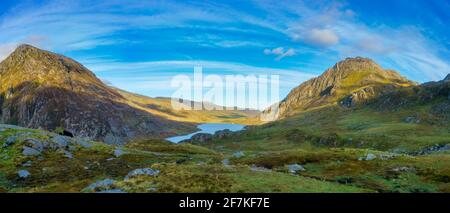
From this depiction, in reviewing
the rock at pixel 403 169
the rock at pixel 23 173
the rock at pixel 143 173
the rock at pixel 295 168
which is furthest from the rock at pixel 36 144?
the rock at pixel 403 169

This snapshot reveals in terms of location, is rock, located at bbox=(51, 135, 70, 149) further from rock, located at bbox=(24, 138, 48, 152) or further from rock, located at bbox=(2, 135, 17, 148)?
rock, located at bbox=(2, 135, 17, 148)

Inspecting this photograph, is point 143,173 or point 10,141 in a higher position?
point 10,141

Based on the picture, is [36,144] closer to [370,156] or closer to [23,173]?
[23,173]

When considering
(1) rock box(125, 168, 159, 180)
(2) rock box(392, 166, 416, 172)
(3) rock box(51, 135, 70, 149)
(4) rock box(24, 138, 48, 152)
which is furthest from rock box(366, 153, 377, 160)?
(4) rock box(24, 138, 48, 152)

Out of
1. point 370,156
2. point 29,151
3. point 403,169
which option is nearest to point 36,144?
point 29,151

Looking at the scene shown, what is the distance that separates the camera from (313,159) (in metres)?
67.3

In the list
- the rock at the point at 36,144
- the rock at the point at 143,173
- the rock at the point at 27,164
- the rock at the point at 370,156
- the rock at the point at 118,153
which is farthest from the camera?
the rock at the point at 118,153

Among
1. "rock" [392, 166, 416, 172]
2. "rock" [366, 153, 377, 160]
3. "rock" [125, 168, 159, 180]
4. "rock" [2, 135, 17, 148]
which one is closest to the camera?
"rock" [125, 168, 159, 180]

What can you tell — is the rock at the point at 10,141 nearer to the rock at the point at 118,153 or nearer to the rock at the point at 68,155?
the rock at the point at 68,155
